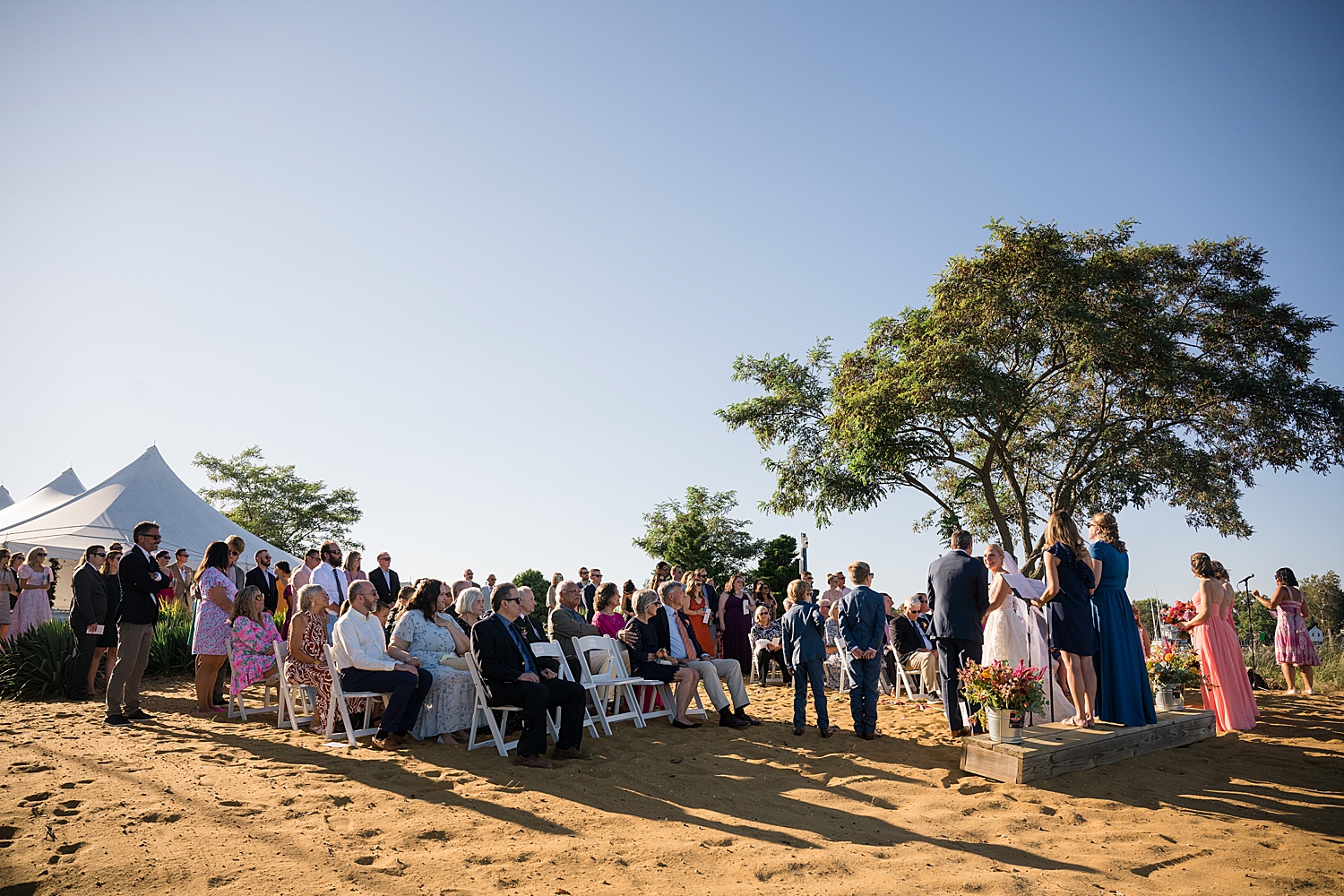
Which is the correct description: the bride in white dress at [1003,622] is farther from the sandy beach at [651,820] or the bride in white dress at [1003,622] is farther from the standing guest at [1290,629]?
the standing guest at [1290,629]

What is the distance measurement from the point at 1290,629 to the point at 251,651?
11327 mm

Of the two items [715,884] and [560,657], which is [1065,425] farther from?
[715,884]

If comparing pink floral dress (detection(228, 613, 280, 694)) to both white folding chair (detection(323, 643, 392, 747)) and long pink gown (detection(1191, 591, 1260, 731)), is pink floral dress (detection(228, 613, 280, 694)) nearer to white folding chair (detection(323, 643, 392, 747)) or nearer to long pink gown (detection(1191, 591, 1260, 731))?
white folding chair (detection(323, 643, 392, 747))

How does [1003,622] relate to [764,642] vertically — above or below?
above

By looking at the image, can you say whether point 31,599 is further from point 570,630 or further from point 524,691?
point 524,691

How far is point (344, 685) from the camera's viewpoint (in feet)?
20.1

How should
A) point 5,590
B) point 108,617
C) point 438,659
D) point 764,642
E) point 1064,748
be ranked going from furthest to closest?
point 764,642, point 5,590, point 108,617, point 438,659, point 1064,748

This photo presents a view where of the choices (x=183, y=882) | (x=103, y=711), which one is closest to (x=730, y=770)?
(x=183, y=882)

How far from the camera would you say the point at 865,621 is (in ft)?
22.3

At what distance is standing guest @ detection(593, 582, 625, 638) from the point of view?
8.38 metres

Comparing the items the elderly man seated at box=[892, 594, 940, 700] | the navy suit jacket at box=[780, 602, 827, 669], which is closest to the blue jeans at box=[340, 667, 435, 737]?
the navy suit jacket at box=[780, 602, 827, 669]

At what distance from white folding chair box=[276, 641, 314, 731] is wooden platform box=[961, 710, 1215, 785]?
18.0 feet

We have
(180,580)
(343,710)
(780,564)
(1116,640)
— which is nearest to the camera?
(343,710)

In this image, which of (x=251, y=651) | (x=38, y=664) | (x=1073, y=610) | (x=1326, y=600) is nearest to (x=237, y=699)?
(x=251, y=651)
